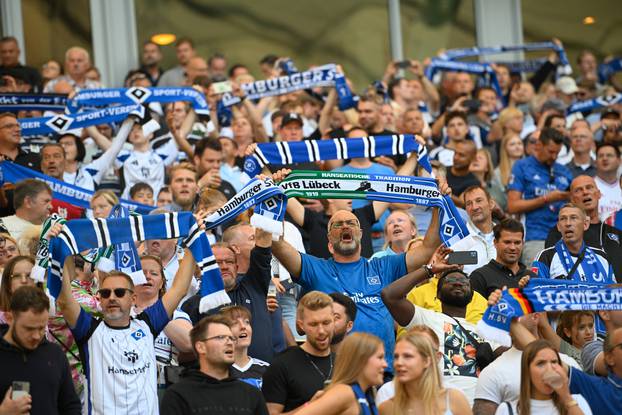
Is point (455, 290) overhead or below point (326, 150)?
below

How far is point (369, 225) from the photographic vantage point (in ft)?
42.2

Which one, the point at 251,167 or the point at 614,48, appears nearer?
the point at 251,167

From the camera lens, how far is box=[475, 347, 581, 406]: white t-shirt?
30.0ft

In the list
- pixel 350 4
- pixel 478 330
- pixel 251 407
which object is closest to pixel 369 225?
pixel 478 330

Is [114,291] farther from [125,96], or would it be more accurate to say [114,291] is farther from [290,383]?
[125,96]

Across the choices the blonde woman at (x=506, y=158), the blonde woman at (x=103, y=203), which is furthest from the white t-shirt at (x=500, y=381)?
the blonde woman at (x=506, y=158)

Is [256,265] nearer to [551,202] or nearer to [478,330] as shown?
[478,330]

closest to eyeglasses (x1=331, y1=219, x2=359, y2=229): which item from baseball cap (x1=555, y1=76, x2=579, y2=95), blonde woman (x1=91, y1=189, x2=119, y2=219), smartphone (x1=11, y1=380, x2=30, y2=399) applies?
blonde woman (x1=91, y1=189, x2=119, y2=219)

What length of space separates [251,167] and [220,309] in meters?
2.02

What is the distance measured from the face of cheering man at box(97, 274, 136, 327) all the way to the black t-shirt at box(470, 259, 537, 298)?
137 inches

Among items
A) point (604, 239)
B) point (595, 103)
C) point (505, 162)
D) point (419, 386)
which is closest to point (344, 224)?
point (419, 386)

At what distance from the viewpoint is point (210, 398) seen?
8.37m

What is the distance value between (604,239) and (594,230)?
162 millimetres

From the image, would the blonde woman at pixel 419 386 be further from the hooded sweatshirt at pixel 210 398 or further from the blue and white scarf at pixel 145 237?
the blue and white scarf at pixel 145 237
